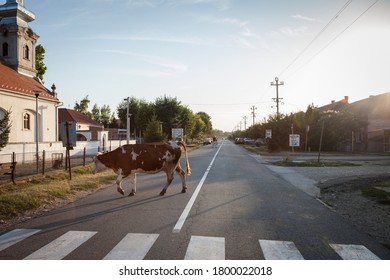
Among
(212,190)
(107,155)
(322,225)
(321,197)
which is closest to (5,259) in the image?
(107,155)

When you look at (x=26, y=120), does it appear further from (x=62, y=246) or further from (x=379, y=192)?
(x=379, y=192)

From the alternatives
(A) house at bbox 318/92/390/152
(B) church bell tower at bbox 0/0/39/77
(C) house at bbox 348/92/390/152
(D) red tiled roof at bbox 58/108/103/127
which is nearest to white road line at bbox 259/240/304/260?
(B) church bell tower at bbox 0/0/39/77

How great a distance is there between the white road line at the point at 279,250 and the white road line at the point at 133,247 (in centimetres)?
202

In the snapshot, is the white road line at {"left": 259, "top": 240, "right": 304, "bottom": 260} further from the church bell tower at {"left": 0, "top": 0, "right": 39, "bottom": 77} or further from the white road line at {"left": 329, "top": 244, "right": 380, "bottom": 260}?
the church bell tower at {"left": 0, "top": 0, "right": 39, "bottom": 77}

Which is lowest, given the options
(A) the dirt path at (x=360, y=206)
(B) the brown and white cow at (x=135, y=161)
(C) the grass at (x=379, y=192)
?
(A) the dirt path at (x=360, y=206)

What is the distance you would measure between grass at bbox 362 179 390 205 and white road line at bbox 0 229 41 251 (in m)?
9.68

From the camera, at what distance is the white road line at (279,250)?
4684mm

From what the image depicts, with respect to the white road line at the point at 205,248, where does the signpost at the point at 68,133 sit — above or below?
above

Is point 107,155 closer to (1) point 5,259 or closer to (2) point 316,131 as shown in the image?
(1) point 5,259

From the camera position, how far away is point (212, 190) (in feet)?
35.9

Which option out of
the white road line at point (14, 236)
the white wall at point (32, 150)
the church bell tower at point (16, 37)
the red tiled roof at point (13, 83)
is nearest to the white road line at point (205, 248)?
the white road line at point (14, 236)

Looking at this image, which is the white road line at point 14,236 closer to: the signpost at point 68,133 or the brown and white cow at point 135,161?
the brown and white cow at point 135,161

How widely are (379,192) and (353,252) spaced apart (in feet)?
21.1

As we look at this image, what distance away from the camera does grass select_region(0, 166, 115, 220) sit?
26.6 feet
